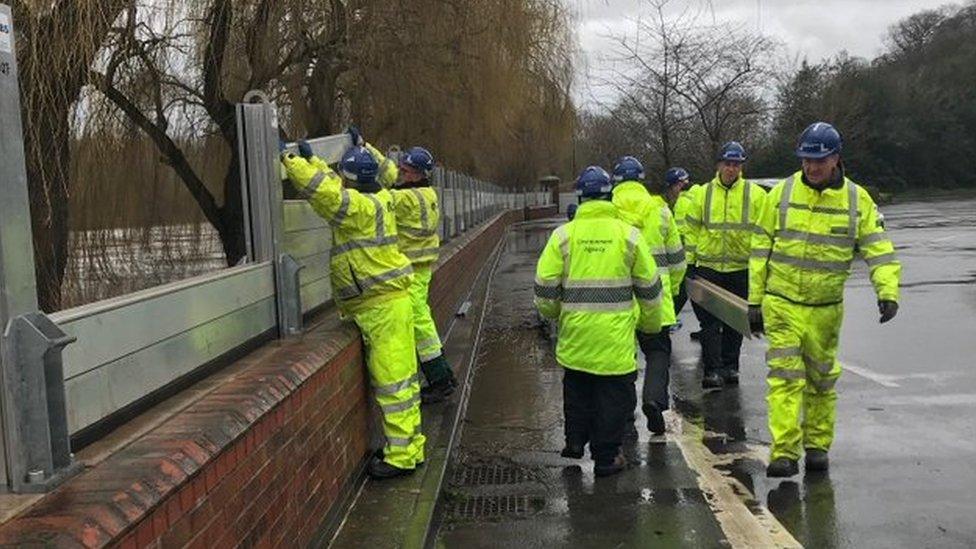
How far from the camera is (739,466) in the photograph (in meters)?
→ 5.62

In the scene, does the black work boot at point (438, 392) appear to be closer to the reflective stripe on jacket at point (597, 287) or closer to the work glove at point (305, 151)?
the reflective stripe on jacket at point (597, 287)

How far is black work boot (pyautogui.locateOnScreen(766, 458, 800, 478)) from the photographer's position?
5270mm

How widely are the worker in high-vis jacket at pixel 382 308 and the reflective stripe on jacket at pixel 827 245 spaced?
7.06ft

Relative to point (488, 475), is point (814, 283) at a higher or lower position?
higher

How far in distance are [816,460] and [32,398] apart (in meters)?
4.32

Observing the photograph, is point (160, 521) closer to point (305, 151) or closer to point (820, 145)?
point (305, 151)

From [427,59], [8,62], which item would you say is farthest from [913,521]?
[427,59]

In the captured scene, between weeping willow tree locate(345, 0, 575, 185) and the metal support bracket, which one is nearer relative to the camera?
the metal support bracket

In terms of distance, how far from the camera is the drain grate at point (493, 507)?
4.87 metres

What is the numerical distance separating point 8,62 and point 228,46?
17.5ft

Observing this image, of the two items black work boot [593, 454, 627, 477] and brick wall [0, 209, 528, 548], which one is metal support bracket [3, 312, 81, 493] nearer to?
brick wall [0, 209, 528, 548]

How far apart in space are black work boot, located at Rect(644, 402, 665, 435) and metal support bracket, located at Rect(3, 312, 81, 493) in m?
4.37

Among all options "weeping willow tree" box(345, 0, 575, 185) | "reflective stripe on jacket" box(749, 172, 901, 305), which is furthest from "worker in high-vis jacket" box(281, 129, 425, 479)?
"weeping willow tree" box(345, 0, 575, 185)

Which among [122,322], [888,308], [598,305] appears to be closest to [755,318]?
[888,308]
